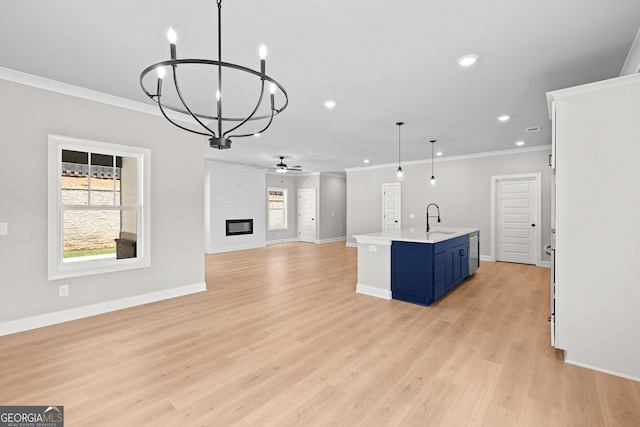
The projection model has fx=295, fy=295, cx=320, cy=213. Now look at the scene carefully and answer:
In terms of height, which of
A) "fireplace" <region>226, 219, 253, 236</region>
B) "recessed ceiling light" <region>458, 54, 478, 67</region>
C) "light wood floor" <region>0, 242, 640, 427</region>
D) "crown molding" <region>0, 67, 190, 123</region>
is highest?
"recessed ceiling light" <region>458, 54, 478, 67</region>

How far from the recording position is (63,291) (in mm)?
3340

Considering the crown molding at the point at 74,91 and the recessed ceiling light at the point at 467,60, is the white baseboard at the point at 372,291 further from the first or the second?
the crown molding at the point at 74,91

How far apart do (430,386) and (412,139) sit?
4727 mm

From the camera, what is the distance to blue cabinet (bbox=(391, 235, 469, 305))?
3.88 m

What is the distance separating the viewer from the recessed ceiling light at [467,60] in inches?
107

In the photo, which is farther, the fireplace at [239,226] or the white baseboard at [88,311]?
the fireplace at [239,226]

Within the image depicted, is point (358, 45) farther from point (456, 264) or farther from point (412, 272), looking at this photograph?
point (456, 264)

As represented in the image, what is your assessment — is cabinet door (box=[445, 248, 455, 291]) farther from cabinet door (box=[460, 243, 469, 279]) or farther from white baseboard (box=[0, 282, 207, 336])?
white baseboard (box=[0, 282, 207, 336])

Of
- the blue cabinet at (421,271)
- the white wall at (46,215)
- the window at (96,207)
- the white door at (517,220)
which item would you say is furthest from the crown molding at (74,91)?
the white door at (517,220)

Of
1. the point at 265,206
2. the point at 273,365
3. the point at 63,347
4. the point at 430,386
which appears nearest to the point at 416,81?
the point at 430,386

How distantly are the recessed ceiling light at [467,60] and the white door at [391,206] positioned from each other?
5.92 m

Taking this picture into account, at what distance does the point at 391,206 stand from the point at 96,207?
7.20 metres

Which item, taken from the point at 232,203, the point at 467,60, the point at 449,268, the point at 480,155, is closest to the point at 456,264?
the point at 449,268

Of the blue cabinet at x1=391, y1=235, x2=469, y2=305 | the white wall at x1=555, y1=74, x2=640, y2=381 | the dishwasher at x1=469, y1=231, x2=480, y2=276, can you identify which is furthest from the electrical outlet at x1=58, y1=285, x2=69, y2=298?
the dishwasher at x1=469, y1=231, x2=480, y2=276
